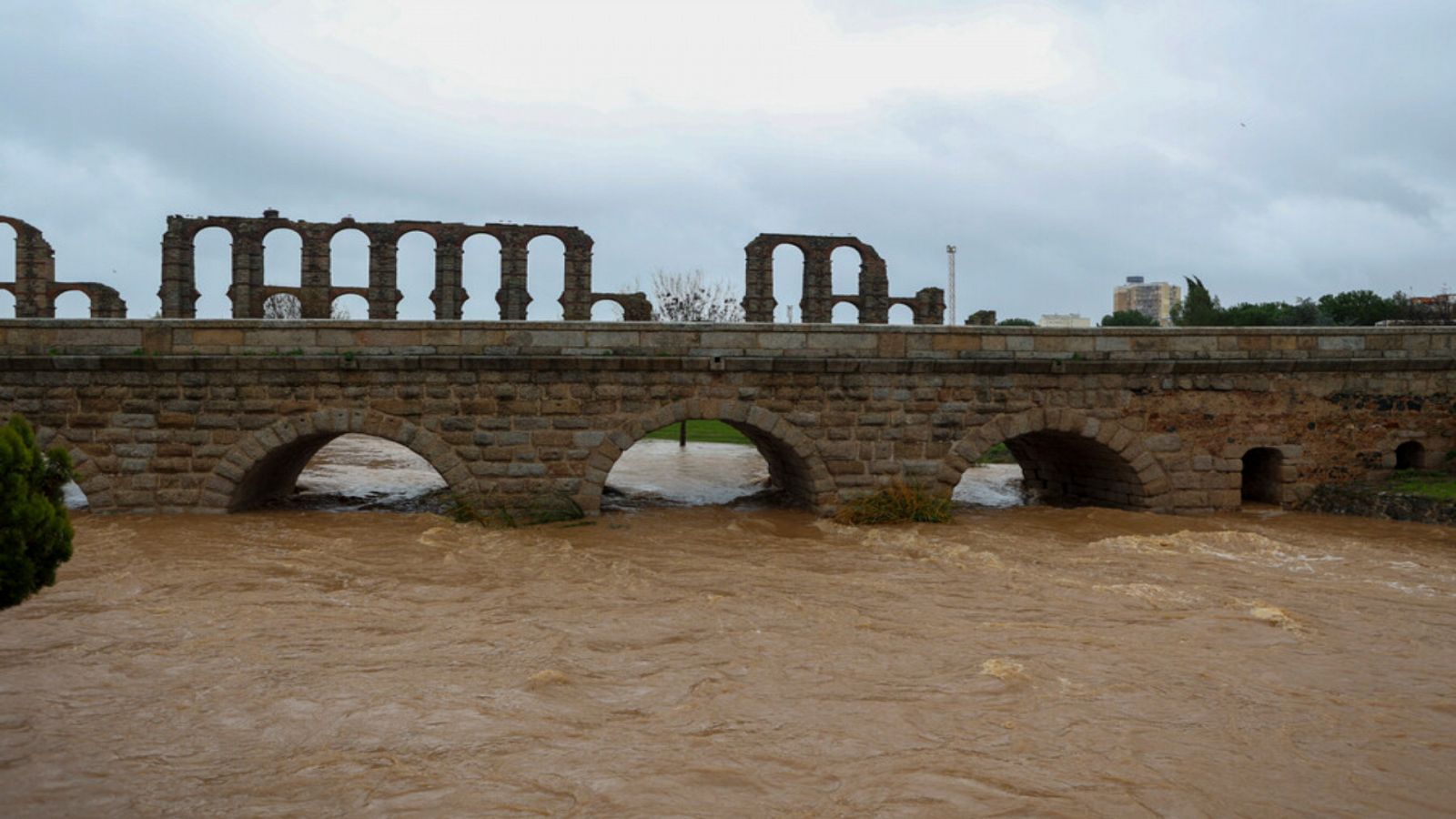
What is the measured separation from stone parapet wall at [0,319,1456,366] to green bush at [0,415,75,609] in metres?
7.58

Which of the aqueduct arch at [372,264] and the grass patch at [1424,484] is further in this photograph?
the aqueduct arch at [372,264]

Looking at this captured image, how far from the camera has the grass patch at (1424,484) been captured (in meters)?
12.2

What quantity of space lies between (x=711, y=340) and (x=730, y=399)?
0.75 meters

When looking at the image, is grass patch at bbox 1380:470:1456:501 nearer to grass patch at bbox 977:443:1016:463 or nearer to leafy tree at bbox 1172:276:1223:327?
grass patch at bbox 977:443:1016:463

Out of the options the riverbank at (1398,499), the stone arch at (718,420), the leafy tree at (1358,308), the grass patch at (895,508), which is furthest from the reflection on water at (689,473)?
the leafy tree at (1358,308)

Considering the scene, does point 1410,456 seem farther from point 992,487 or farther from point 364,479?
point 364,479

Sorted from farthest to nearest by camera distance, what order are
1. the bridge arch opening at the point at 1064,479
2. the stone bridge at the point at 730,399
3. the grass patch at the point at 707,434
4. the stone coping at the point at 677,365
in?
1. the grass patch at the point at 707,434
2. the bridge arch opening at the point at 1064,479
3. the stone bridge at the point at 730,399
4. the stone coping at the point at 677,365

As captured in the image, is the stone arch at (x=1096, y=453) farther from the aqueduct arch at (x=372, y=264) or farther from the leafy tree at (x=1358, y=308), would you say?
the leafy tree at (x=1358, y=308)

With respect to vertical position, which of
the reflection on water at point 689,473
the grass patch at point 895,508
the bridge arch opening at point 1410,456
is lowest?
the reflection on water at point 689,473

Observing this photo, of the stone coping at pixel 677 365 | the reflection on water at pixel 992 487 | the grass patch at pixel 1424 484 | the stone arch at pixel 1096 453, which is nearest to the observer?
the stone coping at pixel 677 365

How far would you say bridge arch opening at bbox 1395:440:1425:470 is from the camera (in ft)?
44.4

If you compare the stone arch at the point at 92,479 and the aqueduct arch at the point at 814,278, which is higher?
the aqueduct arch at the point at 814,278

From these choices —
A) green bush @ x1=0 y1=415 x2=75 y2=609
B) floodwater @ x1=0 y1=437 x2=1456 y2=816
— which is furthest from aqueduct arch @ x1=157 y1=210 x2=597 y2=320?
green bush @ x1=0 y1=415 x2=75 y2=609

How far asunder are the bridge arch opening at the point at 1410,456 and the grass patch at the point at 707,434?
634 inches
